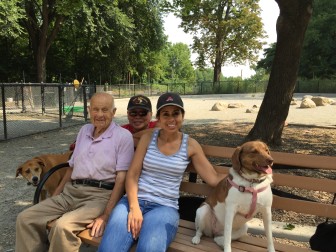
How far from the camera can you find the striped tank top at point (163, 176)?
2.90m

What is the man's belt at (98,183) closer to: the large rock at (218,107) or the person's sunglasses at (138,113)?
the person's sunglasses at (138,113)

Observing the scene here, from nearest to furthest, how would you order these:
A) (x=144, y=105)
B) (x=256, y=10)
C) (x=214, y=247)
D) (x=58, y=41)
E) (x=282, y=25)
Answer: (x=214, y=247), (x=144, y=105), (x=282, y=25), (x=58, y=41), (x=256, y=10)

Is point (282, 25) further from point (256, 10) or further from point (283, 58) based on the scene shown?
point (256, 10)

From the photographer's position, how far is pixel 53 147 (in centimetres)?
889

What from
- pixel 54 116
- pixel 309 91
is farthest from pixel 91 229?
pixel 309 91

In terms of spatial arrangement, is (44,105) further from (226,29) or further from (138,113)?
(226,29)

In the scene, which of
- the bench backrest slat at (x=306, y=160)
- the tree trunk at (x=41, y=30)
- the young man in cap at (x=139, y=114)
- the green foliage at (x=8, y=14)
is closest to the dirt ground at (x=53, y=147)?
the bench backrest slat at (x=306, y=160)

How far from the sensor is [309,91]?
148ft

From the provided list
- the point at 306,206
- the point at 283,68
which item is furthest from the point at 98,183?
the point at 283,68

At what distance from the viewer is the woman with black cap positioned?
8.84ft

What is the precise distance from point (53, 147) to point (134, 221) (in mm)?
6764

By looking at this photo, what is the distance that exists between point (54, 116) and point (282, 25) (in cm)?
1184

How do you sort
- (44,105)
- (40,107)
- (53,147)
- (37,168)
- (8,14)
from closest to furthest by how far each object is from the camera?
(37,168) → (53,147) → (44,105) → (40,107) → (8,14)

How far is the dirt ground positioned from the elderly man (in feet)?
3.25
